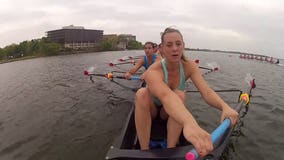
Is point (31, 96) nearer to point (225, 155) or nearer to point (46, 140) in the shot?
point (46, 140)

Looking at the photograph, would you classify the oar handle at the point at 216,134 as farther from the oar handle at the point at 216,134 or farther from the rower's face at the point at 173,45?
the rower's face at the point at 173,45

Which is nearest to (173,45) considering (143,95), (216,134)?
(143,95)

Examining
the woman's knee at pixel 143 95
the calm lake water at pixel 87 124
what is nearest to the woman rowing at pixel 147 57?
the calm lake water at pixel 87 124

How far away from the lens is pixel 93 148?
5.93 metres

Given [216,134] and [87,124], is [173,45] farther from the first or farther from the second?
[87,124]

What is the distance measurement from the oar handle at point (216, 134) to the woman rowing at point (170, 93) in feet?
0.67

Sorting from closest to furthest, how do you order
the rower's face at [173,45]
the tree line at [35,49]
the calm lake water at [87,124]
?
the rower's face at [173,45]
the calm lake water at [87,124]
the tree line at [35,49]

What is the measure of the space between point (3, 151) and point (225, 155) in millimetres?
5862

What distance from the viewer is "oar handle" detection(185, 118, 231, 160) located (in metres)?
2.02

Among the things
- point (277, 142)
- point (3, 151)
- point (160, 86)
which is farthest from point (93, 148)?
point (277, 142)

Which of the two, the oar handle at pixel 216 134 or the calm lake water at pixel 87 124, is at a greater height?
the oar handle at pixel 216 134

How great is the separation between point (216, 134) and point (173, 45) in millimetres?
1422

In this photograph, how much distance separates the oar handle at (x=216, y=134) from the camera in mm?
2023

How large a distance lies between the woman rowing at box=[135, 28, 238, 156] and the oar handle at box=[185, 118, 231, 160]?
0.67ft
